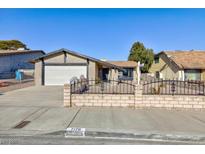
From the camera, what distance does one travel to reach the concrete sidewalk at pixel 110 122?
637 cm

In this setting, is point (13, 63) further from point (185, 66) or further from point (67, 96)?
point (67, 96)

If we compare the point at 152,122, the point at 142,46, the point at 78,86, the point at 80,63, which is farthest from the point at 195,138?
the point at 142,46

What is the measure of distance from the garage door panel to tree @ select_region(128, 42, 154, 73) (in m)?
27.8

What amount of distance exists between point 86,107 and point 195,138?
5107 millimetres

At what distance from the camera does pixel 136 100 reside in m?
10.1

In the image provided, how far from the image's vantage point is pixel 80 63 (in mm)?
26297

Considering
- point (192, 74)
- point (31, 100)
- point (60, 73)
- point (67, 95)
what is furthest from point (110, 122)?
point (192, 74)

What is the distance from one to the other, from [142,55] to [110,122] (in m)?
46.5

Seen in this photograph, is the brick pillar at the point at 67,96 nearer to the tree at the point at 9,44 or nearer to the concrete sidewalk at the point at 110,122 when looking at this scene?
the concrete sidewalk at the point at 110,122

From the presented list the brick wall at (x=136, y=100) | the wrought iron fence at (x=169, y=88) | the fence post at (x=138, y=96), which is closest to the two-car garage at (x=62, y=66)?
the wrought iron fence at (x=169, y=88)

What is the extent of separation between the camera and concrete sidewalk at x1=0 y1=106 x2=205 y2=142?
6.37m

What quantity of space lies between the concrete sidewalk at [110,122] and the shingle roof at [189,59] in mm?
21197

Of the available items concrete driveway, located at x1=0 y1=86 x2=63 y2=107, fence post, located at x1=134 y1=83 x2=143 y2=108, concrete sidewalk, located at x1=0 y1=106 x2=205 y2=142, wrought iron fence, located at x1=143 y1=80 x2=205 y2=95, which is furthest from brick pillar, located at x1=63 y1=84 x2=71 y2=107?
wrought iron fence, located at x1=143 y1=80 x2=205 y2=95

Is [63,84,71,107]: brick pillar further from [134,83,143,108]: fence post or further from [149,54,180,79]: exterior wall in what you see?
[149,54,180,79]: exterior wall
